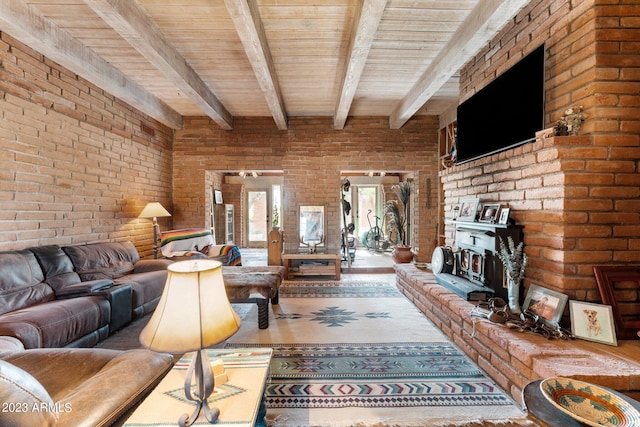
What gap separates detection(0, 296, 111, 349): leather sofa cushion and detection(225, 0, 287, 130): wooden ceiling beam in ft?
8.19

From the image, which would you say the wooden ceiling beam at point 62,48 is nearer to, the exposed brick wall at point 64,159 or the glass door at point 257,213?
the exposed brick wall at point 64,159

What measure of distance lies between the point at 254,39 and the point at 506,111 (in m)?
2.23

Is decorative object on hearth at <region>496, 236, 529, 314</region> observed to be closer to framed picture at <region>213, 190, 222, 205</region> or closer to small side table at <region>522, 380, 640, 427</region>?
small side table at <region>522, 380, 640, 427</region>

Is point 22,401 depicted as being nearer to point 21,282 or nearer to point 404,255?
point 21,282

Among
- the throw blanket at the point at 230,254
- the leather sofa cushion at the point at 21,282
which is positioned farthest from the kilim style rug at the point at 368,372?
the throw blanket at the point at 230,254

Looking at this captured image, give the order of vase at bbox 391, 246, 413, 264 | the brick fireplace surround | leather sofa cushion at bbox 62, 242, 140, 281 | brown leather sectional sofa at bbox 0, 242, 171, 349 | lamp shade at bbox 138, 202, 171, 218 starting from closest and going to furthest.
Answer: the brick fireplace surround < brown leather sectional sofa at bbox 0, 242, 171, 349 < leather sofa cushion at bbox 62, 242, 140, 281 < lamp shade at bbox 138, 202, 171, 218 < vase at bbox 391, 246, 413, 264

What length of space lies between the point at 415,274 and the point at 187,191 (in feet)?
14.0

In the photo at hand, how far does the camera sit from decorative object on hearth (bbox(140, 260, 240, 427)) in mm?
963

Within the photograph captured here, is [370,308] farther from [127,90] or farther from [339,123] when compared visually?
[127,90]

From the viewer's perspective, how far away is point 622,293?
1926mm

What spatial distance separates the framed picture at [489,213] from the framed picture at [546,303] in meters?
0.67

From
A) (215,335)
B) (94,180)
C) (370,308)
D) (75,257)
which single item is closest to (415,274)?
(370,308)

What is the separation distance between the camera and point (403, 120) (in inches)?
195

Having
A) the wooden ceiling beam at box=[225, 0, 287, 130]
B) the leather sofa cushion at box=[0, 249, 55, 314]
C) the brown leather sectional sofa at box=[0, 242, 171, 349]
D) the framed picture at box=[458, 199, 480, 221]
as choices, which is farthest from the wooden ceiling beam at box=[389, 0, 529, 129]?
the leather sofa cushion at box=[0, 249, 55, 314]
